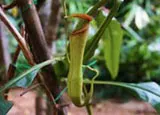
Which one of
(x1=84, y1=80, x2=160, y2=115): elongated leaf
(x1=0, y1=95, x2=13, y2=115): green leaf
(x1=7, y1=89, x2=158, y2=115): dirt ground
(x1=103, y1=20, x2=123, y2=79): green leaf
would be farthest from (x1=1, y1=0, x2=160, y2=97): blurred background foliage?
(x1=0, y1=95, x2=13, y2=115): green leaf

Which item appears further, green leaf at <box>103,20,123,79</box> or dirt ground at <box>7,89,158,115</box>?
dirt ground at <box>7,89,158,115</box>

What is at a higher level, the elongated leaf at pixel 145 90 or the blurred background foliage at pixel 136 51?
the elongated leaf at pixel 145 90

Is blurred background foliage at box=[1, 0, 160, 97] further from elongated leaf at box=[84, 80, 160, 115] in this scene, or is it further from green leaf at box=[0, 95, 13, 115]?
green leaf at box=[0, 95, 13, 115]

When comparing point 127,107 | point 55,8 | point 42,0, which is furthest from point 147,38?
point 42,0

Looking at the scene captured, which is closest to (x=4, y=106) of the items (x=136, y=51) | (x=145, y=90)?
(x=145, y=90)

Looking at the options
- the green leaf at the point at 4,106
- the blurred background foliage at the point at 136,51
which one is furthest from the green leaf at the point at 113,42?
the blurred background foliage at the point at 136,51

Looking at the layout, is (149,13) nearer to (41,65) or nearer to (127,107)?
(127,107)

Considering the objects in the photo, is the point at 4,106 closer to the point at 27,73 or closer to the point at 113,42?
the point at 27,73

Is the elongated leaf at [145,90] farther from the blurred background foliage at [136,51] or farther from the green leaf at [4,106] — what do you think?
the blurred background foliage at [136,51]
